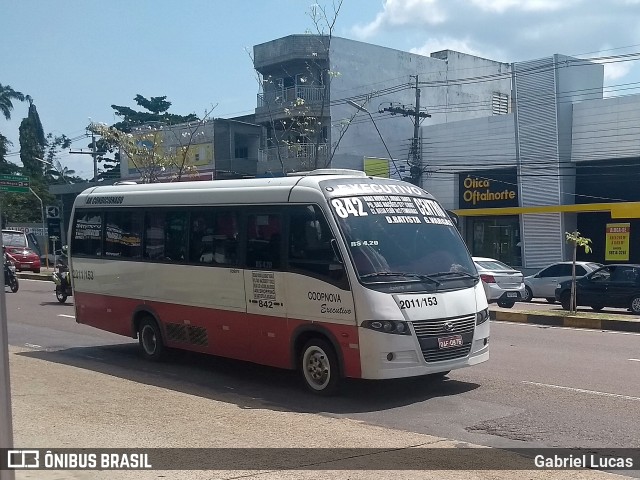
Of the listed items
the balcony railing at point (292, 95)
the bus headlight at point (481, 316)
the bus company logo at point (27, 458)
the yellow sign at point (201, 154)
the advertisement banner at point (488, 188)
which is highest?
the balcony railing at point (292, 95)

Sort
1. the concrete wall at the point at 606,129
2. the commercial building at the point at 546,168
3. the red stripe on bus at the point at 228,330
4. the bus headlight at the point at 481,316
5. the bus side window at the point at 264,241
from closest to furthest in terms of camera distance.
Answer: the red stripe on bus at the point at 228,330
the bus headlight at the point at 481,316
the bus side window at the point at 264,241
the concrete wall at the point at 606,129
the commercial building at the point at 546,168

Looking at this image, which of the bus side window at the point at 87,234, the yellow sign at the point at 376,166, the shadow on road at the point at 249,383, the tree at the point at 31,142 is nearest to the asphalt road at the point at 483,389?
the shadow on road at the point at 249,383

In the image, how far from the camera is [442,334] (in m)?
9.52

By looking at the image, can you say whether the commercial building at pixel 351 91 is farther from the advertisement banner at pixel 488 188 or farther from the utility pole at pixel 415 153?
the advertisement banner at pixel 488 188

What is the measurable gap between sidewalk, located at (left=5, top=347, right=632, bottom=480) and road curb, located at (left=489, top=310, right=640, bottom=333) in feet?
35.1

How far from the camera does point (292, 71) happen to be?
143ft

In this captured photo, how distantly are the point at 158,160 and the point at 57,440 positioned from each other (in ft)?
93.9

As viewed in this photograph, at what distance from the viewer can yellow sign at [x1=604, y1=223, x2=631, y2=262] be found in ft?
105

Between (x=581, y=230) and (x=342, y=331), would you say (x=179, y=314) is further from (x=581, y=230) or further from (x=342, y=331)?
(x=581, y=230)

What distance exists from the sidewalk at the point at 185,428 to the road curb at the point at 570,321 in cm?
1069

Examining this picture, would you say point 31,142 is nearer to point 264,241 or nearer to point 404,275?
point 264,241

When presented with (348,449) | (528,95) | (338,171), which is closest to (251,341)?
(338,171)

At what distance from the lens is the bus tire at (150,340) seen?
12.5 metres

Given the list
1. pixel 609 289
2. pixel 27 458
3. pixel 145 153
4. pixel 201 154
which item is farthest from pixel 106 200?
pixel 201 154
